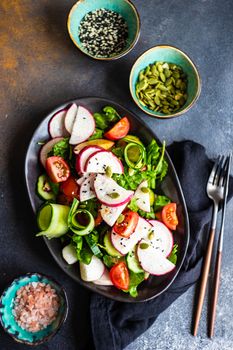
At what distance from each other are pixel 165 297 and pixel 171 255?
0.68 feet

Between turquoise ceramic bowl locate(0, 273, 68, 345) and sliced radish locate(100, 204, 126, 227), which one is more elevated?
sliced radish locate(100, 204, 126, 227)

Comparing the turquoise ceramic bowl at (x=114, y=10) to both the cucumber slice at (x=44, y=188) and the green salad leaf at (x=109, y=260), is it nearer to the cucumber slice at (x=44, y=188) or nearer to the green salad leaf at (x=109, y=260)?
the cucumber slice at (x=44, y=188)

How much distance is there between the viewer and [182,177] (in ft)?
7.54

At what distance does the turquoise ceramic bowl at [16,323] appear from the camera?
6.86 ft

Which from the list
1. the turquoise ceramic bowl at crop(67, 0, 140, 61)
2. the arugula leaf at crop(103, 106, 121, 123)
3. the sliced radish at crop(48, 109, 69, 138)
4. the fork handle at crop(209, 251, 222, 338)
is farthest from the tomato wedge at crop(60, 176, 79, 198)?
the fork handle at crop(209, 251, 222, 338)

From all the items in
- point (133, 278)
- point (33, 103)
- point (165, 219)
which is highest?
point (33, 103)

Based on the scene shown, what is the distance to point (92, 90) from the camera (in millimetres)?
2410

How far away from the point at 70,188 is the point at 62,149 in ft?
0.58

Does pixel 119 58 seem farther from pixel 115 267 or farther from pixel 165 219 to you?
pixel 115 267

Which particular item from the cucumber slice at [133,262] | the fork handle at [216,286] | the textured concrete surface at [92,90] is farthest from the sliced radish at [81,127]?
the fork handle at [216,286]

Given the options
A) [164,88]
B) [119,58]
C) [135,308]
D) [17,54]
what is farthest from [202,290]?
[17,54]

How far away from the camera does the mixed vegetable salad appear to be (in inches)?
82.0

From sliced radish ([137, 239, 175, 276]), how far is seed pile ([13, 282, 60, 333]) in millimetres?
412

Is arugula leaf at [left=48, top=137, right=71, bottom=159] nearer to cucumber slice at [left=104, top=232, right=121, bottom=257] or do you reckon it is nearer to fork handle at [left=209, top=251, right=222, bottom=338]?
cucumber slice at [left=104, top=232, right=121, bottom=257]
